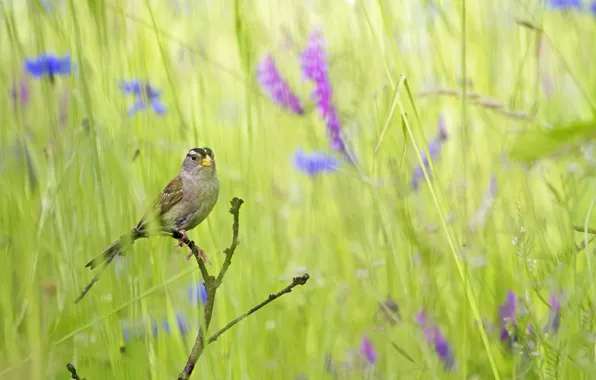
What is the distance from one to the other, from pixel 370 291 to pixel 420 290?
0.18 metres

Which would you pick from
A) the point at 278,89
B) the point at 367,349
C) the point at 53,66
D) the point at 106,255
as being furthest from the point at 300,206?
the point at 106,255

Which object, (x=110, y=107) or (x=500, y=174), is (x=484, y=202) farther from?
(x=110, y=107)

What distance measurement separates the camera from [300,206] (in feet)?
7.12

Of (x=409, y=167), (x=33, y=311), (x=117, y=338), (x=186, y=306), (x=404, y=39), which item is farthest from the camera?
(x=404, y=39)

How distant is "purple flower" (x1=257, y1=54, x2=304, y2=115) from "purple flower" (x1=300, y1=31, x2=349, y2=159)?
80mm

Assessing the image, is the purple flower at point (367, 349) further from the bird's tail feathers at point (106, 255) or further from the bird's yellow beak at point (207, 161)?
the bird's tail feathers at point (106, 255)

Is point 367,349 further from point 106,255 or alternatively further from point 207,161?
point 106,255

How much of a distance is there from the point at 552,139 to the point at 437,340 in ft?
3.11

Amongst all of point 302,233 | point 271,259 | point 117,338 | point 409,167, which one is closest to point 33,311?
point 117,338

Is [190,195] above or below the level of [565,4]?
below

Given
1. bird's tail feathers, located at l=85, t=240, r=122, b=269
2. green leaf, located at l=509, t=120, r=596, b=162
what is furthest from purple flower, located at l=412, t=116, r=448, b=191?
green leaf, located at l=509, t=120, r=596, b=162

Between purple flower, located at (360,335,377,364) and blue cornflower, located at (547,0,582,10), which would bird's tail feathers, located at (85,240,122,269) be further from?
blue cornflower, located at (547,0,582,10)

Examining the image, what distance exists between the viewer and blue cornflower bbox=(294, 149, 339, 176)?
187 centimetres

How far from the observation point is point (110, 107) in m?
1.25
